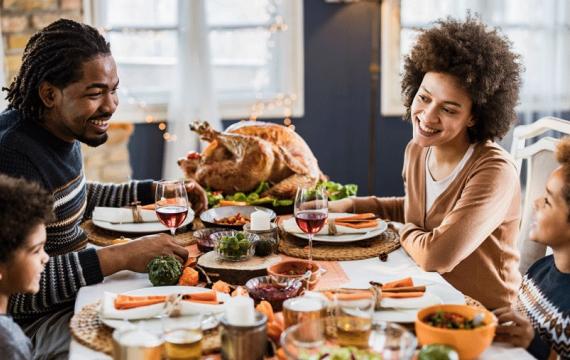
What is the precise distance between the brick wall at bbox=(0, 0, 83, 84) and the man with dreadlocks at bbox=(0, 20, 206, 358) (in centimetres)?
168

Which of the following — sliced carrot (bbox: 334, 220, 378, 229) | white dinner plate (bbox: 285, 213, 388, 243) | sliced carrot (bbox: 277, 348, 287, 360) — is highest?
sliced carrot (bbox: 334, 220, 378, 229)

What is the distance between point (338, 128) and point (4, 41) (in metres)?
1.98

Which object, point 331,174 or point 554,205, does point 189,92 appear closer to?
point 331,174

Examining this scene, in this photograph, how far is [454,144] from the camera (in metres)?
2.23

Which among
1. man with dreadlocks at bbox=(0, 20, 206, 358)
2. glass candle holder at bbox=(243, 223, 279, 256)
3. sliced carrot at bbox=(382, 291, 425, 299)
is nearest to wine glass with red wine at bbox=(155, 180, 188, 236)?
man with dreadlocks at bbox=(0, 20, 206, 358)

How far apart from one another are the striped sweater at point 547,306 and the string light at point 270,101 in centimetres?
238

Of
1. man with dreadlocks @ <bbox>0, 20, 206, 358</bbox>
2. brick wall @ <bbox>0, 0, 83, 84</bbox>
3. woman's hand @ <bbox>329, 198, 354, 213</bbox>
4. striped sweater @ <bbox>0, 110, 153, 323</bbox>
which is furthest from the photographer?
brick wall @ <bbox>0, 0, 83, 84</bbox>

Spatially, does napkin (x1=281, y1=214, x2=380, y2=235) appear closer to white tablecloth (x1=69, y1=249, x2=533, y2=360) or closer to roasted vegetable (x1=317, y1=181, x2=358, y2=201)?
white tablecloth (x1=69, y1=249, x2=533, y2=360)

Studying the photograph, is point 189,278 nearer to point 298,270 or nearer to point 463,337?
point 298,270

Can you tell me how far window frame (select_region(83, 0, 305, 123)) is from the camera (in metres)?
4.21

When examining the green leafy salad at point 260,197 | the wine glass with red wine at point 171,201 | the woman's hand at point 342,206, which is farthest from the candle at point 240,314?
the green leafy salad at point 260,197

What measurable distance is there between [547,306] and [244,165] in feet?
4.03

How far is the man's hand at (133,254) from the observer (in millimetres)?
1795

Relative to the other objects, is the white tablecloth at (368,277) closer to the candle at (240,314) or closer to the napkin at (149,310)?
the napkin at (149,310)
